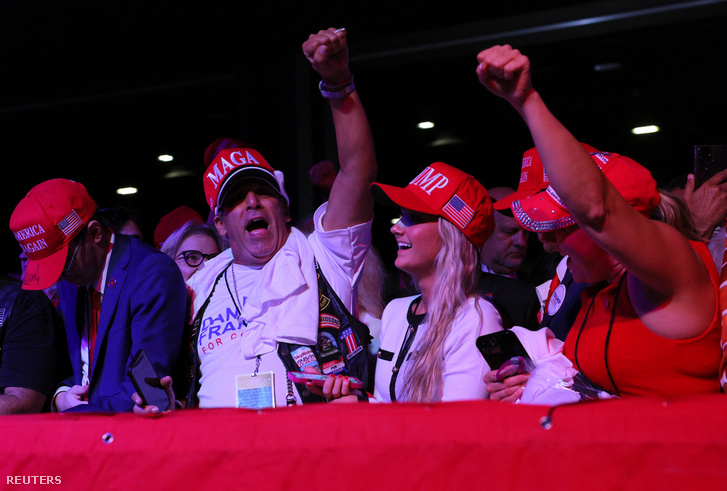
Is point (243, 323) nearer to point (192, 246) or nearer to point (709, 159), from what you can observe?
point (192, 246)

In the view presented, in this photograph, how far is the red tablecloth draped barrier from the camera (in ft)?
3.33

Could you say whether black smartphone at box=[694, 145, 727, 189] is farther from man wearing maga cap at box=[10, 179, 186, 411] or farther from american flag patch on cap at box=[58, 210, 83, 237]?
american flag patch on cap at box=[58, 210, 83, 237]

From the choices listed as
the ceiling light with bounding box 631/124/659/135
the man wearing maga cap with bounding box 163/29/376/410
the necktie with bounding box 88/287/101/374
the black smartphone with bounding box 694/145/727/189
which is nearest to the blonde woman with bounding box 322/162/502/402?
the man wearing maga cap with bounding box 163/29/376/410

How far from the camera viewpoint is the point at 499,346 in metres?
1.68

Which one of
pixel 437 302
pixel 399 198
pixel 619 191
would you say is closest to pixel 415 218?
pixel 399 198

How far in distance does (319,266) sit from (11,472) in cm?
129

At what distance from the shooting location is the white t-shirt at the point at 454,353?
2043mm

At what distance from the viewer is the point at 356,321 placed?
2383 mm

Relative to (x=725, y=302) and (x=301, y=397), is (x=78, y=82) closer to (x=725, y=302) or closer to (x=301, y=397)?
(x=301, y=397)

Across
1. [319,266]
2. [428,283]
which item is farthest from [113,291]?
[428,283]

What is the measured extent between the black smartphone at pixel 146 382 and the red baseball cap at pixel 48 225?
0.97 metres

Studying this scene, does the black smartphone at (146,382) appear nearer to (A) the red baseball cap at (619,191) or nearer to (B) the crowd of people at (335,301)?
(B) the crowd of people at (335,301)

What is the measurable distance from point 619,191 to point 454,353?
768mm

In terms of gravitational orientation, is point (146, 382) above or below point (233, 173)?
below
